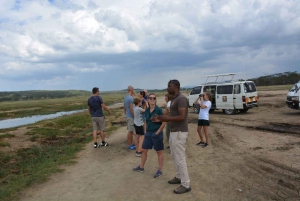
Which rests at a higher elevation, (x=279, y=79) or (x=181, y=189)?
(x=279, y=79)

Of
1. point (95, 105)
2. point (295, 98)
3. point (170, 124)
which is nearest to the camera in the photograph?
point (170, 124)

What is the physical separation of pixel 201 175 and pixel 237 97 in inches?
422

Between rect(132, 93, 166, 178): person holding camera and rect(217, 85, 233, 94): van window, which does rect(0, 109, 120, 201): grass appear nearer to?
rect(132, 93, 166, 178): person holding camera

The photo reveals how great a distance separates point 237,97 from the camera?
15.3 meters

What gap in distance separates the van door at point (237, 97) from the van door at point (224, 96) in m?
0.22

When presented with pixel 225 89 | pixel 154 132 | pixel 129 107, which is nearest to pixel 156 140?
pixel 154 132

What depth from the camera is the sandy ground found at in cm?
465

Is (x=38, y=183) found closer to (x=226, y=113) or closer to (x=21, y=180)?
(x=21, y=180)

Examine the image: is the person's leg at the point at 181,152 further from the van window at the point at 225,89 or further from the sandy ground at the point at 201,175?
the van window at the point at 225,89

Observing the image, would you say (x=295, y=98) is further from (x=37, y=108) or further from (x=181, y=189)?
(x=37, y=108)

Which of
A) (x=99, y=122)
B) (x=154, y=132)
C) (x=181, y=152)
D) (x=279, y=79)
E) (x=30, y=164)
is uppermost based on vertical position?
(x=279, y=79)

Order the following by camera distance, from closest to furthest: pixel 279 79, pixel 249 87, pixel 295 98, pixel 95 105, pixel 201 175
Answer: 1. pixel 201 175
2. pixel 95 105
3. pixel 295 98
4. pixel 249 87
5. pixel 279 79

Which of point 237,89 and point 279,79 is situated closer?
point 237,89

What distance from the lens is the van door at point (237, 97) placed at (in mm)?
15102
